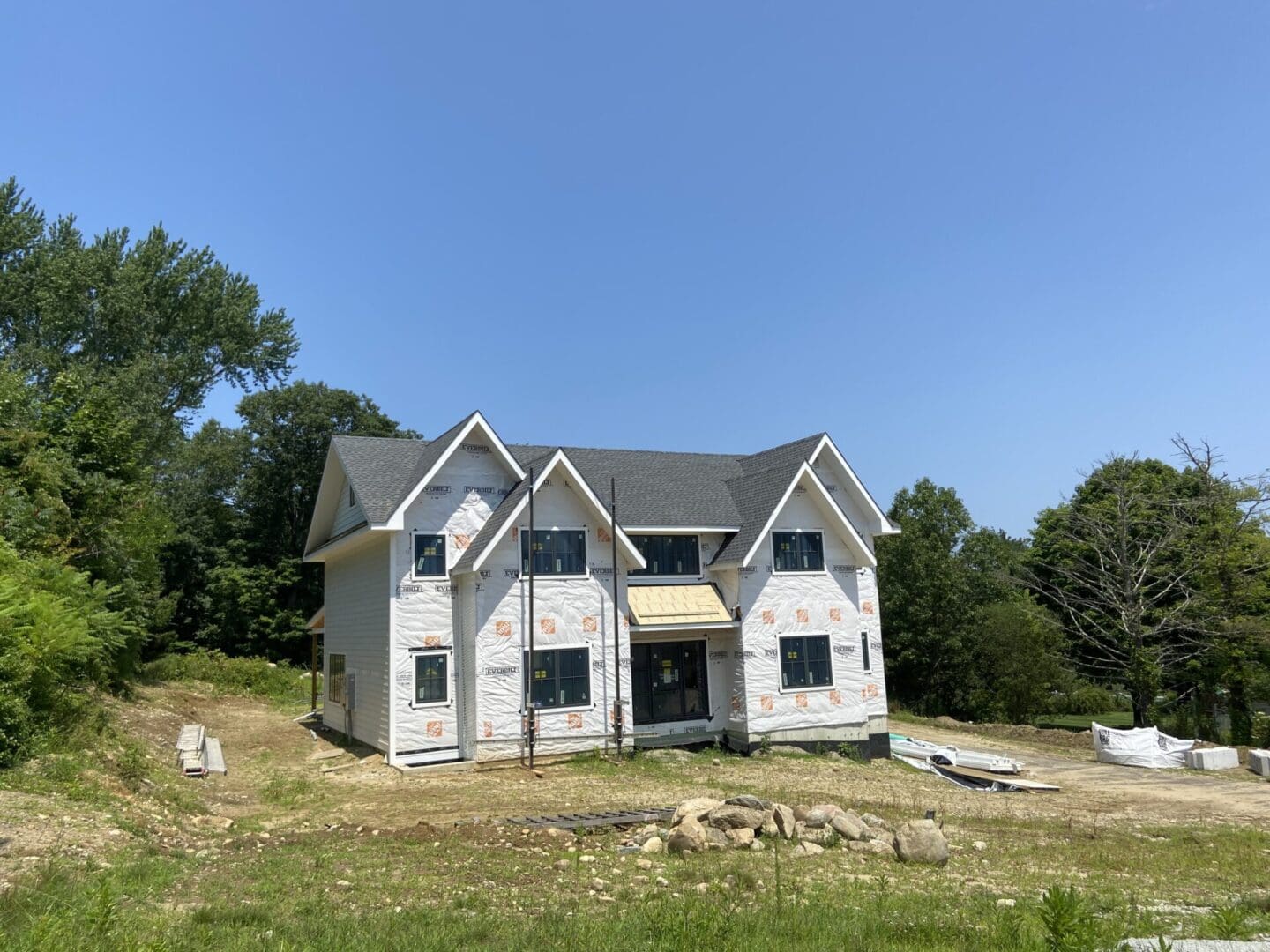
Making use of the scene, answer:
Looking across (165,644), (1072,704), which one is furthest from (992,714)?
(165,644)

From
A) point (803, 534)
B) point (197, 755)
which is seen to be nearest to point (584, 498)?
point (803, 534)

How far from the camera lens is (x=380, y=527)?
64.5 ft

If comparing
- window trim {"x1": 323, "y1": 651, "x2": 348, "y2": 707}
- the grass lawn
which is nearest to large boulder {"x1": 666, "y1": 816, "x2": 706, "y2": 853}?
window trim {"x1": 323, "y1": 651, "x2": 348, "y2": 707}

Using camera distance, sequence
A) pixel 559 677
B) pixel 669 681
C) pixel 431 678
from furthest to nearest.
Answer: pixel 669 681, pixel 559 677, pixel 431 678

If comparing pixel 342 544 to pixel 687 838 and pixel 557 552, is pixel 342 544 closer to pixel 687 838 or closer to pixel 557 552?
pixel 557 552

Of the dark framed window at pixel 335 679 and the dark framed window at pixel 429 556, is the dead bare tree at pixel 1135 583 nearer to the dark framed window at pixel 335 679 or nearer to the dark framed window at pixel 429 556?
the dark framed window at pixel 429 556

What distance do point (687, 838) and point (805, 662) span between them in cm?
1345

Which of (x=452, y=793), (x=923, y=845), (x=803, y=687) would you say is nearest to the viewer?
(x=923, y=845)

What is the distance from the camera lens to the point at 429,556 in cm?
2083

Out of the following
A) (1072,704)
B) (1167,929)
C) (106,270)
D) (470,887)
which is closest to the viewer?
(1167,929)

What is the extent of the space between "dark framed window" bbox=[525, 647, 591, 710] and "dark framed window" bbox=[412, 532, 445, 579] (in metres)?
3.06

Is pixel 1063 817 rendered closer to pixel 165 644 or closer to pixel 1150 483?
pixel 1150 483

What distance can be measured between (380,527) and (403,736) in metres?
4.96

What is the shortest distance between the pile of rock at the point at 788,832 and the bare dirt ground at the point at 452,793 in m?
2.70
